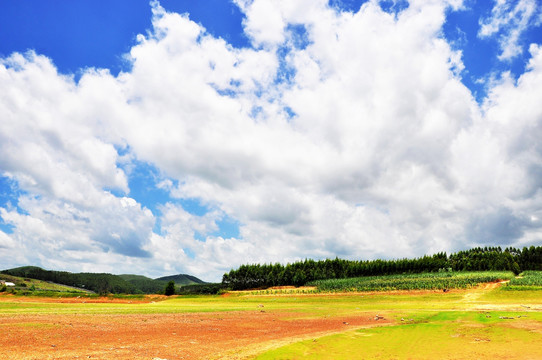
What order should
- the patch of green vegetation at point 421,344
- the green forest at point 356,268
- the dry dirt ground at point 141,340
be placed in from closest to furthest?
the dry dirt ground at point 141,340 < the patch of green vegetation at point 421,344 < the green forest at point 356,268

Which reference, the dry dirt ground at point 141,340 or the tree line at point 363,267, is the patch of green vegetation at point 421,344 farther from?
the tree line at point 363,267

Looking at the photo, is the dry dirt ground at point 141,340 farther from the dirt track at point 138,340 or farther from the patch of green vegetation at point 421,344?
the patch of green vegetation at point 421,344

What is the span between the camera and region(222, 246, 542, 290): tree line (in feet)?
431

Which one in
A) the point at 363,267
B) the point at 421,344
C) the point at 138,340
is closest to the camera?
the point at 421,344

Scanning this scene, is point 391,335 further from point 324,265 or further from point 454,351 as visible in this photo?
point 324,265

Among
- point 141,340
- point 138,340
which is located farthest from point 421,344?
point 138,340

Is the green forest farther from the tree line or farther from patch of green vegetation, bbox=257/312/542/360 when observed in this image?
patch of green vegetation, bbox=257/312/542/360

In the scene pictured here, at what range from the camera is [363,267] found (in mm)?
135250

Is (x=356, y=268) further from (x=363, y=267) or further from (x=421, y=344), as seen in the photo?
(x=421, y=344)

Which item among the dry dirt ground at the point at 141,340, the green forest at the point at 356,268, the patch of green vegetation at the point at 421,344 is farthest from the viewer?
the green forest at the point at 356,268

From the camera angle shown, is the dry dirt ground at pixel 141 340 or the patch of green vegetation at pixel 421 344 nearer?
the dry dirt ground at pixel 141 340

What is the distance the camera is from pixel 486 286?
78375 mm

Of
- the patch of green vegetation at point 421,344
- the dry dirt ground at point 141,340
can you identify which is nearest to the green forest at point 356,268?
the dry dirt ground at point 141,340

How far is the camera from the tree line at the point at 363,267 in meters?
131
